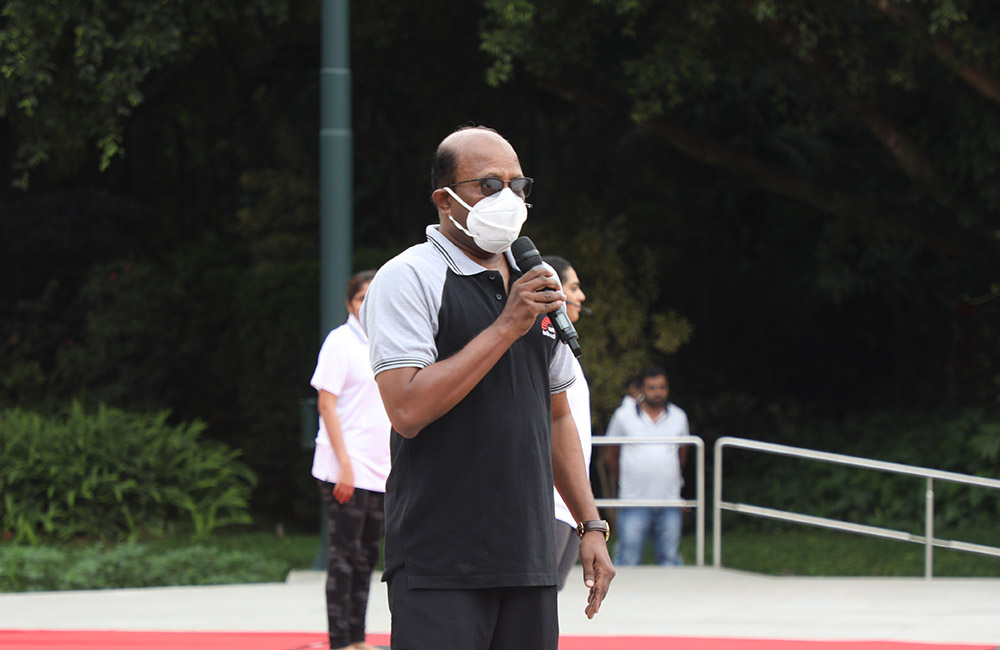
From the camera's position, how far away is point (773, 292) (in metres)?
18.9

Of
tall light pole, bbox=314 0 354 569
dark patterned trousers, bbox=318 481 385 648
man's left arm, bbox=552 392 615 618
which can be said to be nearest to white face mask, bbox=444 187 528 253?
man's left arm, bbox=552 392 615 618

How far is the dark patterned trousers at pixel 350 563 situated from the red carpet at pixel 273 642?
1.53 feet

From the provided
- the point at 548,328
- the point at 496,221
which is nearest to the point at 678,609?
the point at 548,328

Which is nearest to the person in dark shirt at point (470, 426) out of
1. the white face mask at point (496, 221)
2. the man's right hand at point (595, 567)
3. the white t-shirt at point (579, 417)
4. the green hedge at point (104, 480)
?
the white face mask at point (496, 221)

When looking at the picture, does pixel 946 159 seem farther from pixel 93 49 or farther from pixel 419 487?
pixel 419 487

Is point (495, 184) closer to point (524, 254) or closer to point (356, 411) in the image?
point (524, 254)

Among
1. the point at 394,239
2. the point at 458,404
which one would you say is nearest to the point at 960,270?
the point at 394,239

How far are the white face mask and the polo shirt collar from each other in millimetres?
54

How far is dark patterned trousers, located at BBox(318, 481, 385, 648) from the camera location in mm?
6199

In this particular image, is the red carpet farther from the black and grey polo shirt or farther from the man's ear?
the man's ear

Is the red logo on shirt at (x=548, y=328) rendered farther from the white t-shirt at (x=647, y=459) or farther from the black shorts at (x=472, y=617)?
the white t-shirt at (x=647, y=459)

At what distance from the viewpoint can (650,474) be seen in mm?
10883

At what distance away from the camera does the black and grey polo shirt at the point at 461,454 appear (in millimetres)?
2924

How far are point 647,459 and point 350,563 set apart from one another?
506 cm
